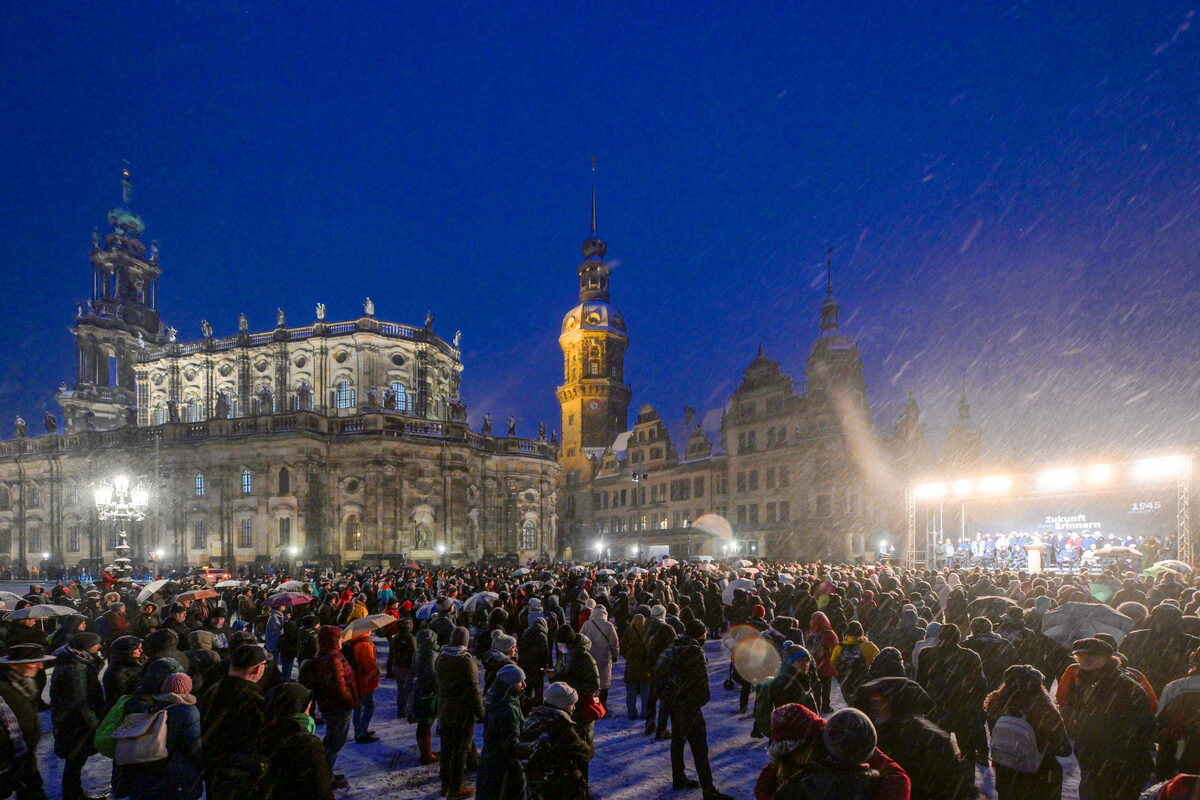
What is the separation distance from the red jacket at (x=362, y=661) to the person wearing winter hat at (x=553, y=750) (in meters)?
5.04

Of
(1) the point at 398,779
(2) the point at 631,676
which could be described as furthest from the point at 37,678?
(2) the point at 631,676

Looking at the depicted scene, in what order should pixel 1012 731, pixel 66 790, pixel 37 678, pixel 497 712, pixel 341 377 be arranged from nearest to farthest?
pixel 1012 731 < pixel 497 712 < pixel 37 678 < pixel 66 790 < pixel 341 377

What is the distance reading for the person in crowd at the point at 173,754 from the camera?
5.39 meters

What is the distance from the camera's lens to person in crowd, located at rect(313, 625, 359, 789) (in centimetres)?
787

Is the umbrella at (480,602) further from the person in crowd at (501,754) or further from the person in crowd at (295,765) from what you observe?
the person in crowd at (295,765)

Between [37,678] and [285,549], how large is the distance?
1488 inches

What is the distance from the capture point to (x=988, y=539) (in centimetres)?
4253

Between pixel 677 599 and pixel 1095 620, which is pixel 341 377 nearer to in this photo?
pixel 677 599

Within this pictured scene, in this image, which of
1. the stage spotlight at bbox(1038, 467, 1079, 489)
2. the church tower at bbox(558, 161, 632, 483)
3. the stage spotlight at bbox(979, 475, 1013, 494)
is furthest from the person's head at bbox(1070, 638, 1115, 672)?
the church tower at bbox(558, 161, 632, 483)

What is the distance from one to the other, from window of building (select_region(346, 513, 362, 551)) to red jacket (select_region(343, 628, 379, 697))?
36009 mm

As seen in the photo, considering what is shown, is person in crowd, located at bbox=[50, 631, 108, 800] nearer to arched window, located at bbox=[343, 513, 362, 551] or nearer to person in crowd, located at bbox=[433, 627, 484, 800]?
person in crowd, located at bbox=[433, 627, 484, 800]

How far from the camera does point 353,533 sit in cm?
4353

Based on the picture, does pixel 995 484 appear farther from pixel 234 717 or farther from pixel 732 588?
pixel 234 717

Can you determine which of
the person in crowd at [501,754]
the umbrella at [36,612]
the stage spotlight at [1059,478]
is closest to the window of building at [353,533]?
the umbrella at [36,612]
